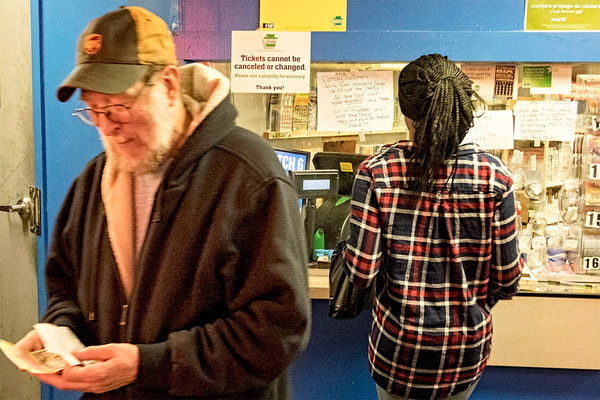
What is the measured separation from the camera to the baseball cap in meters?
1.38

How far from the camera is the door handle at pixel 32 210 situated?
289cm

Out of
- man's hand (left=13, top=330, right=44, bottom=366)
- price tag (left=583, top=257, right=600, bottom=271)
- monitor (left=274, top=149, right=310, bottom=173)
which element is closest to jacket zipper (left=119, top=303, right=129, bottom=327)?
man's hand (left=13, top=330, right=44, bottom=366)

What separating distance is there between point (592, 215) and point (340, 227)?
1325mm

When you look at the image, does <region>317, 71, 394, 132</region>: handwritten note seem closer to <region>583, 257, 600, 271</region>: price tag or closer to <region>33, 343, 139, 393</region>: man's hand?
<region>583, 257, 600, 271</region>: price tag

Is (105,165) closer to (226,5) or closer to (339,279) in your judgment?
(339,279)

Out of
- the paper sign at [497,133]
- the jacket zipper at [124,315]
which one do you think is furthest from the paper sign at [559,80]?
the jacket zipper at [124,315]

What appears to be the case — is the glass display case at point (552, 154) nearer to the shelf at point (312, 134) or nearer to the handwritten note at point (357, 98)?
the handwritten note at point (357, 98)

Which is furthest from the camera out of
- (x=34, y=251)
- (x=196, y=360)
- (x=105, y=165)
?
(x=34, y=251)

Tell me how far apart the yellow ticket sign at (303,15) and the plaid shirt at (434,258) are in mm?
1503

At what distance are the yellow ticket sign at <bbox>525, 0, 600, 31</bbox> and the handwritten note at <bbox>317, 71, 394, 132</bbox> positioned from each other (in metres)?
0.84

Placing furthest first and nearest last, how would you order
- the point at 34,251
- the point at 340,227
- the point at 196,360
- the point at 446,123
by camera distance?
the point at 340,227 → the point at 34,251 → the point at 446,123 → the point at 196,360

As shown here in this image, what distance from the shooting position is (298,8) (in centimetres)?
338

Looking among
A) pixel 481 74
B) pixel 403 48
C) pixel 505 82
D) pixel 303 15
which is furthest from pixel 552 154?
pixel 303 15

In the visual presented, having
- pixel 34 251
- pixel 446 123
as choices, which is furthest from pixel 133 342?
pixel 34 251
